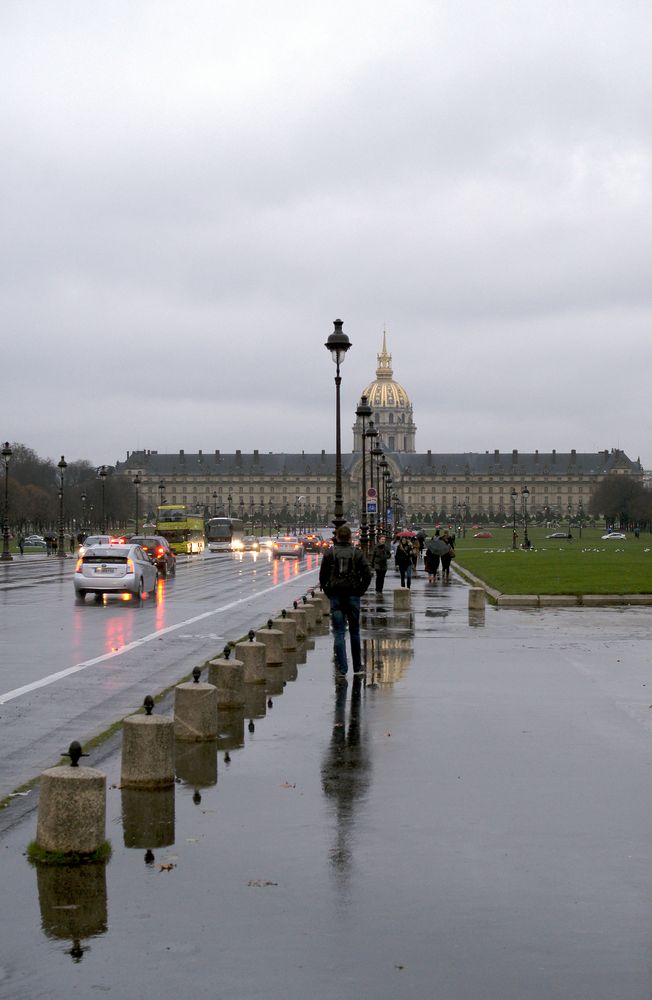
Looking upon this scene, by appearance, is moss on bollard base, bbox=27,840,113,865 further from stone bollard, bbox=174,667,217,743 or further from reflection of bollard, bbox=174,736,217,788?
stone bollard, bbox=174,667,217,743

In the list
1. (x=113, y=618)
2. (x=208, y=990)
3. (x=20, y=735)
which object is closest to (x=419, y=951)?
A: (x=208, y=990)

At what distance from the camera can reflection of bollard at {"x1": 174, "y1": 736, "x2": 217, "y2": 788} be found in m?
9.38

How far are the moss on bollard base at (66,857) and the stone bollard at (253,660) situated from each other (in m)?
7.45

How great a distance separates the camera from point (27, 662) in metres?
17.4

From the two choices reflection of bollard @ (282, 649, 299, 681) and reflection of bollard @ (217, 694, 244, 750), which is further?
reflection of bollard @ (282, 649, 299, 681)

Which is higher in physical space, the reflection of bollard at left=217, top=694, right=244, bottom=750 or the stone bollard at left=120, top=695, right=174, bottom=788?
the stone bollard at left=120, top=695, right=174, bottom=788

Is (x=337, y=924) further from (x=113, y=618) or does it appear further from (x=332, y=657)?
(x=113, y=618)

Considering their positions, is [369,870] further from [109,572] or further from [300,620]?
[109,572]

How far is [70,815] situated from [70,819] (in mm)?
22

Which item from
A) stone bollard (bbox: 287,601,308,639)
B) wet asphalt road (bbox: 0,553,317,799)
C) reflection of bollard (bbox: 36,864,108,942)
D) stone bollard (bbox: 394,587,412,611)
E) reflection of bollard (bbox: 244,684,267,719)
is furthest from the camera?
stone bollard (bbox: 394,587,412,611)

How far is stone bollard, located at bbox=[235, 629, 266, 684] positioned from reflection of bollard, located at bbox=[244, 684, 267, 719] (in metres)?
0.12

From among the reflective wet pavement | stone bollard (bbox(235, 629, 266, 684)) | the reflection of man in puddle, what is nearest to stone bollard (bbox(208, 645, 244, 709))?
the reflective wet pavement

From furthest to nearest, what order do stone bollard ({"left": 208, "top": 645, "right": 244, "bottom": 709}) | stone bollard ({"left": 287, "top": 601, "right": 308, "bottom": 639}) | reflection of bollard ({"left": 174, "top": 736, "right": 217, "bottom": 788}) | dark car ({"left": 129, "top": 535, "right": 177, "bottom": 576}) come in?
1. dark car ({"left": 129, "top": 535, "right": 177, "bottom": 576})
2. stone bollard ({"left": 287, "top": 601, "right": 308, "bottom": 639})
3. stone bollard ({"left": 208, "top": 645, "right": 244, "bottom": 709})
4. reflection of bollard ({"left": 174, "top": 736, "right": 217, "bottom": 788})

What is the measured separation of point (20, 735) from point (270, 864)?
4.98m
